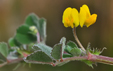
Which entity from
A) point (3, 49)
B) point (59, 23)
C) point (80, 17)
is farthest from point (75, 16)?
point (59, 23)

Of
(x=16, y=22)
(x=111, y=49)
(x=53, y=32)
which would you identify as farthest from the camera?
(x=16, y=22)

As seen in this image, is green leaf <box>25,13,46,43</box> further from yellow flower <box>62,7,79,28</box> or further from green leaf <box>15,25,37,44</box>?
yellow flower <box>62,7,79,28</box>

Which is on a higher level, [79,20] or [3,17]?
[3,17]

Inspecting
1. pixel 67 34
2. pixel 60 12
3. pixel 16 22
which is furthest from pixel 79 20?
pixel 16 22

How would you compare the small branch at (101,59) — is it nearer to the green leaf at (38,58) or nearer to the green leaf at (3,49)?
the green leaf at (38,58)

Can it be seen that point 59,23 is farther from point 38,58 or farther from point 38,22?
point 38,58

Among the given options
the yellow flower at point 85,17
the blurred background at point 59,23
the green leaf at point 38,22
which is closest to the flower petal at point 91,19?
the yellow flower at point 85,17

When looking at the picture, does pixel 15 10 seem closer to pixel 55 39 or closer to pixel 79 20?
pixel 55 39
